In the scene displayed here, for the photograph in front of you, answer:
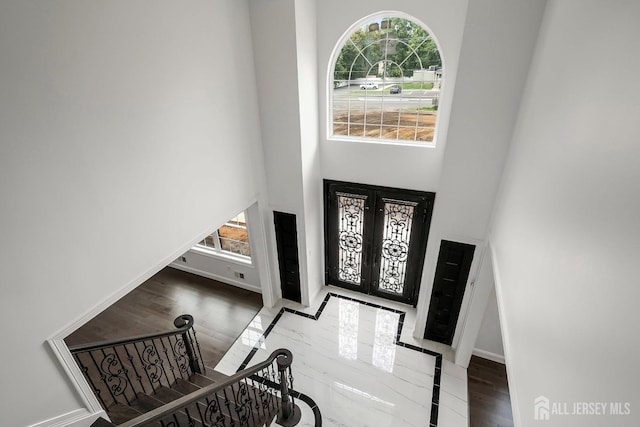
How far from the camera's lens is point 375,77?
470cm

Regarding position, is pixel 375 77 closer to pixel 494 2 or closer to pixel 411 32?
pixel 411 32

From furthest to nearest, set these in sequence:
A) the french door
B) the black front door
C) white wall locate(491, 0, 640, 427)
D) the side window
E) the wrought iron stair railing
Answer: the side window
the french door
the black front door
the wrought iron stair railing
white wall locate(491, 0, 640, 427)

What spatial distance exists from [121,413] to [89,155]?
8.96 feet

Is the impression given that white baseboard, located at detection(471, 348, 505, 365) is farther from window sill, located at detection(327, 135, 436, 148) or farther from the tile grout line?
window sill, located at detection(327, 135, 436, 148)

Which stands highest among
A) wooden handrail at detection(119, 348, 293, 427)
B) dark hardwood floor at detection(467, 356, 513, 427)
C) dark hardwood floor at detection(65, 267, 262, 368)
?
wooden handrail at detection(119, 348, 293, 427)

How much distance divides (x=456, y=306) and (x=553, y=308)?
3.47m

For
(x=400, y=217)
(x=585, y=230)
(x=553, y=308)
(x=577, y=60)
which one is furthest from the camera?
(x=400, y=217)

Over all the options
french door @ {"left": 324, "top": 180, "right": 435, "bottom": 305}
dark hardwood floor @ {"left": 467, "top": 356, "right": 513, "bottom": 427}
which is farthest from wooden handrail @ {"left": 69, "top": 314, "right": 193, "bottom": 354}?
dark hardwood floor @ {"left": 467, "top": 356, "right": 513, "bottom": 427}

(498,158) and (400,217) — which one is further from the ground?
(498,158)

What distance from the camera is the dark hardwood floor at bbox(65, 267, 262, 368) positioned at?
5.43 m

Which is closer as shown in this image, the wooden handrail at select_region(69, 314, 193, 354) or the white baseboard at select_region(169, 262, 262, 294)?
the wooden handrail at select_region(69, 314, 193, 354)

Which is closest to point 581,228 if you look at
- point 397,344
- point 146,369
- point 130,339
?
point 130,339

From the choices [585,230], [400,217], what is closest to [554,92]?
[585,230]

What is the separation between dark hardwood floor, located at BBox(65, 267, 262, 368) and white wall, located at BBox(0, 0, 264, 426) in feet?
8.19
